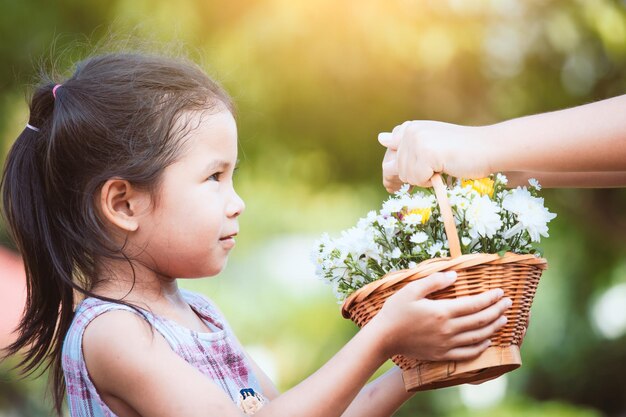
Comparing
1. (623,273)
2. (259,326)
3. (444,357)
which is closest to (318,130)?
(259,326)

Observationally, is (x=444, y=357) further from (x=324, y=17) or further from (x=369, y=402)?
(x=324, y=17)

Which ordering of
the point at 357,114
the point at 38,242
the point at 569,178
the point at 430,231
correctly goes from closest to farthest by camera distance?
the point at 430,231 < the point at 38,242 < the point at 569,178 < the point at 357,114

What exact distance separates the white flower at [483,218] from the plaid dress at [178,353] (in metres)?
0.62

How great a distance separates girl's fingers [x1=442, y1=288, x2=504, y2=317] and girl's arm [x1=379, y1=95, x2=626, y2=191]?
291 millimetres

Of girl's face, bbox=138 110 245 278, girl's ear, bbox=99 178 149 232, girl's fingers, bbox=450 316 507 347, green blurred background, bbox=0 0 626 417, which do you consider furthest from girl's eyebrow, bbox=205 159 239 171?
green blurred background, bbox=0 0 626 417

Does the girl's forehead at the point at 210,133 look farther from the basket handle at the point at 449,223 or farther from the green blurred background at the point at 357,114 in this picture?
the green blurred background at the point at 357,114

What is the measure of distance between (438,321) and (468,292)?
0.27 feet

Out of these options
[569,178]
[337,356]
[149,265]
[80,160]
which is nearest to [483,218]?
[337,356]

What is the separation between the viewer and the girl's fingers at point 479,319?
5.06ft

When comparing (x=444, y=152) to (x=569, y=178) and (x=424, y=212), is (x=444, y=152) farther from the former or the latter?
(x=569, y=178)

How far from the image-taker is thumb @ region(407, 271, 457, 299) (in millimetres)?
1523

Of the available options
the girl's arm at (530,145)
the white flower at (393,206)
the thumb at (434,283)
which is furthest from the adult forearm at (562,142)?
the thumb at (434,283)

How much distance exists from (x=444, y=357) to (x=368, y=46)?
3.48 meters

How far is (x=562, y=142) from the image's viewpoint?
1683 mm
